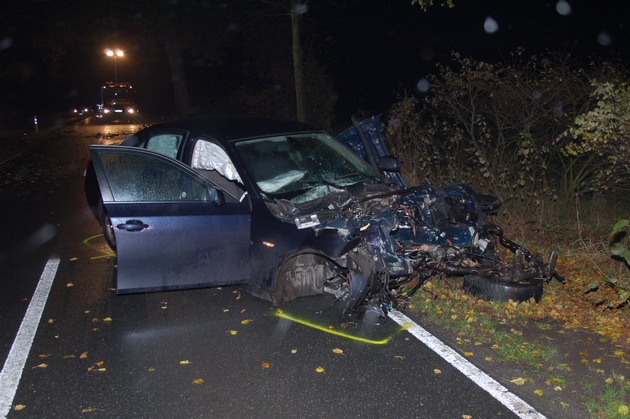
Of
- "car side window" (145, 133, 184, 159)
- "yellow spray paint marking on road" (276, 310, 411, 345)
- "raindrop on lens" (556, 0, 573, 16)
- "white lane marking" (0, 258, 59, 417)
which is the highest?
A: "raindrop on lens" (556, 0, 573, 16)

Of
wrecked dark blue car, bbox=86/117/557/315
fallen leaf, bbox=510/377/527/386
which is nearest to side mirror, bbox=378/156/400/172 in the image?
wrecked dark blue car, bbox=86/117/557/315

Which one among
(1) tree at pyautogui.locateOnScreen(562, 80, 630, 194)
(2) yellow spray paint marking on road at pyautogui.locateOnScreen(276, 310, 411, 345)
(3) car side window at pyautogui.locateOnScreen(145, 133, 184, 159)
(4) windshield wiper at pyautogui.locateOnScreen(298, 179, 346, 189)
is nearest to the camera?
(2) yellow spray paint marking on road at pyautogui.locateOnScreen(276, 310, 411, 345)

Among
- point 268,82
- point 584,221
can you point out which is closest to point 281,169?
point 584,221

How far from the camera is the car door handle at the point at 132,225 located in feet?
17.9

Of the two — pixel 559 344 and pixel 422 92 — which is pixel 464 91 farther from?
pixel 422 92

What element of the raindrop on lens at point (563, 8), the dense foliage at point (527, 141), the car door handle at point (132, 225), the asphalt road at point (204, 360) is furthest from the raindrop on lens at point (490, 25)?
the car door handle at point (132, 225)

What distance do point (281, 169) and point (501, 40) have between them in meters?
18.7

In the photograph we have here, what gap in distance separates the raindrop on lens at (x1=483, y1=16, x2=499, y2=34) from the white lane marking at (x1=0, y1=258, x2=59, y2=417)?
2016 centimetres

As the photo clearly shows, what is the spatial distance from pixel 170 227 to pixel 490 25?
2067 centimetres

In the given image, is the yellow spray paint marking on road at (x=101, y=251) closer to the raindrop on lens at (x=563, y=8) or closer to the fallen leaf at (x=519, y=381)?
the fallen leaf at (x=519, y=381)

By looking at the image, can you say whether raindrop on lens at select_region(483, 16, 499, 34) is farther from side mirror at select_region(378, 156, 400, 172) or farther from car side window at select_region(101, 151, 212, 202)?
car side window at select_region(101, 151, 212, 202)

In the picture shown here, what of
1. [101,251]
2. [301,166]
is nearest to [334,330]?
[301,166]

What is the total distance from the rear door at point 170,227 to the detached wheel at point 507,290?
85.9 inches

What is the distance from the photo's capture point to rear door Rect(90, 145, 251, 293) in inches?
216
